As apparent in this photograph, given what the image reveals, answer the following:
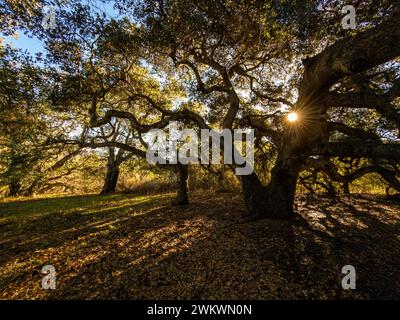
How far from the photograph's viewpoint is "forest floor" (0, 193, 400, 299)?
3172 mm

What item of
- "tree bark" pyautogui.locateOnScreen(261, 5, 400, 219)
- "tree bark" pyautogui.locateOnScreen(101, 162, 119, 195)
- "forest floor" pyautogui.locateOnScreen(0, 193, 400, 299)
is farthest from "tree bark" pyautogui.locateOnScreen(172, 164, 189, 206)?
"tree bark" pyautogui.locateOnScreen(101, 162, 119, 195)

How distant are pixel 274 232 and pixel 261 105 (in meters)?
6.17

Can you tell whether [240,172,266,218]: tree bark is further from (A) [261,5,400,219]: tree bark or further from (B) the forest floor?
(B) the forest floor

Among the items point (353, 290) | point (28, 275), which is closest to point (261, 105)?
point (353, 290)

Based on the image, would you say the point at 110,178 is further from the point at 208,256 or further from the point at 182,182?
the point at 208,256

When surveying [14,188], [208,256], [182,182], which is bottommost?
[208,256]

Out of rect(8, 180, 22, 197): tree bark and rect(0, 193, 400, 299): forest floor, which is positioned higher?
rect(8, 180, 22, 197): tree bark

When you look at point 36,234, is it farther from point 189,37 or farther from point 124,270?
point 189,37

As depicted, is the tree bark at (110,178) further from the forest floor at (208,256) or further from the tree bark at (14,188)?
the forest floor at (208,256)

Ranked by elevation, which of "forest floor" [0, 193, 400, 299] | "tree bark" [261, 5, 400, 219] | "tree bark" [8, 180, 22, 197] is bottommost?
"forest floor" [0, 193, 400, 299]

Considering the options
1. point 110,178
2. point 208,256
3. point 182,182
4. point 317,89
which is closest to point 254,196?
point 208,256

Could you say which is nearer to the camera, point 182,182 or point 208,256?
point 208,256

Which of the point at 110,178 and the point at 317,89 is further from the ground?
the point at 317,89

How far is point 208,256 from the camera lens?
13.8 feet
